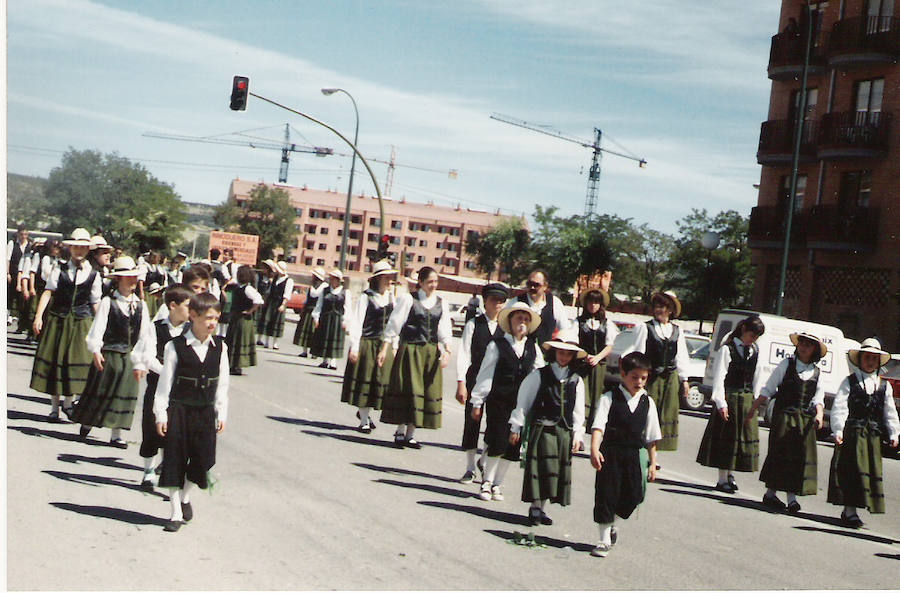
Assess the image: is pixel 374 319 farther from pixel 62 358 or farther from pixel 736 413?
pixel 736 413

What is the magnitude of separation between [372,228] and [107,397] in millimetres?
144340

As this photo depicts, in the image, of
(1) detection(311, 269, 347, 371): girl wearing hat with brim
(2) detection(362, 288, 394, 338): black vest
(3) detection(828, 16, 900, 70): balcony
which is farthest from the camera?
(3) detection(828, 16, 900, 70): balcony

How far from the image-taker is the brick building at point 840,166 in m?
33.6

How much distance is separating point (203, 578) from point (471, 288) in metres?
99.0

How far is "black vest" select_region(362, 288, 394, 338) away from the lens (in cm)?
1314

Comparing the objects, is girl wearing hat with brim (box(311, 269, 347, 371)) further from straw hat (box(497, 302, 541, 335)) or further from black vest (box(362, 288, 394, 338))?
straw hat (box(497, 302, 541, 335))

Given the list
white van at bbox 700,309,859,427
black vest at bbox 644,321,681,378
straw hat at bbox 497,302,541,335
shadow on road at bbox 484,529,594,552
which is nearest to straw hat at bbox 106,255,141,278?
straw hat at bbox 497,302,541,335

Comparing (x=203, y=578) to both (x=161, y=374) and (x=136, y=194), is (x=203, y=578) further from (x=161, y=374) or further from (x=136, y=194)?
(x=136, y=194)

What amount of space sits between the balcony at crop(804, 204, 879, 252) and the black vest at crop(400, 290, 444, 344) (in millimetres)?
25857

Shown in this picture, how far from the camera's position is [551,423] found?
Answer: 833 centimetres

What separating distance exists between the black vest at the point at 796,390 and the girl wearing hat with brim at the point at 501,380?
9.18 ft

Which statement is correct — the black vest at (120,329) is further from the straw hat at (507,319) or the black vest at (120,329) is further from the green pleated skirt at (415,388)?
the straw hat at (507,319)

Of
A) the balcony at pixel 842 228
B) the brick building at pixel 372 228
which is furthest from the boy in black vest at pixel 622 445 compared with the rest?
the brick building at pixel 372 228

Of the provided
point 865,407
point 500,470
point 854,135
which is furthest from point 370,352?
point 854,135
